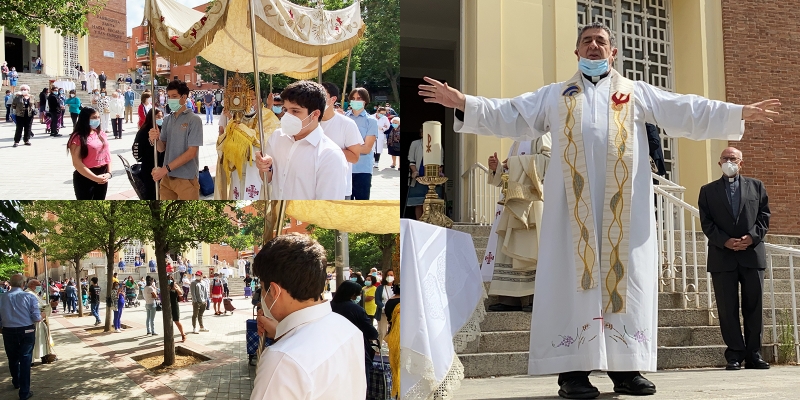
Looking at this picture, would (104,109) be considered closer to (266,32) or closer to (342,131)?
(266,32)

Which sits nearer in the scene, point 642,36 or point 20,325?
point 20,325

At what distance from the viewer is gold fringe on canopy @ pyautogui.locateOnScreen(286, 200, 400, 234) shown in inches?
115

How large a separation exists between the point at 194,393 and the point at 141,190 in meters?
1.06

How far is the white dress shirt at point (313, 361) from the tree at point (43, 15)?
196cm

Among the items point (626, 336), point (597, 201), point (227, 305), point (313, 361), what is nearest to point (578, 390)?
point (626, 336)

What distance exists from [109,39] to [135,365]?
1490 millimetres

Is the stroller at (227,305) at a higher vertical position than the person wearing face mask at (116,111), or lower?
lower

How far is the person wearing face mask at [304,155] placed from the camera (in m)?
3.23

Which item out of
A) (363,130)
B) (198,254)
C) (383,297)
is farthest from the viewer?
(363,130)

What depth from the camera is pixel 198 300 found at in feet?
9.78

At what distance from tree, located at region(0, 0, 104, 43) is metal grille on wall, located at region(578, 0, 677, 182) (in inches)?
370

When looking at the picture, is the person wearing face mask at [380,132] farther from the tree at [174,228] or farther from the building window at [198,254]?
the building window at [198,254]

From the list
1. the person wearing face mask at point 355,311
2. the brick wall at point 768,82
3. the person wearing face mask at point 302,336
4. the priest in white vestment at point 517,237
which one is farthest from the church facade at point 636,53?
the person wearing face mask at point 302,336

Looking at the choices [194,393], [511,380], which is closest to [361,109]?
[194,393]
